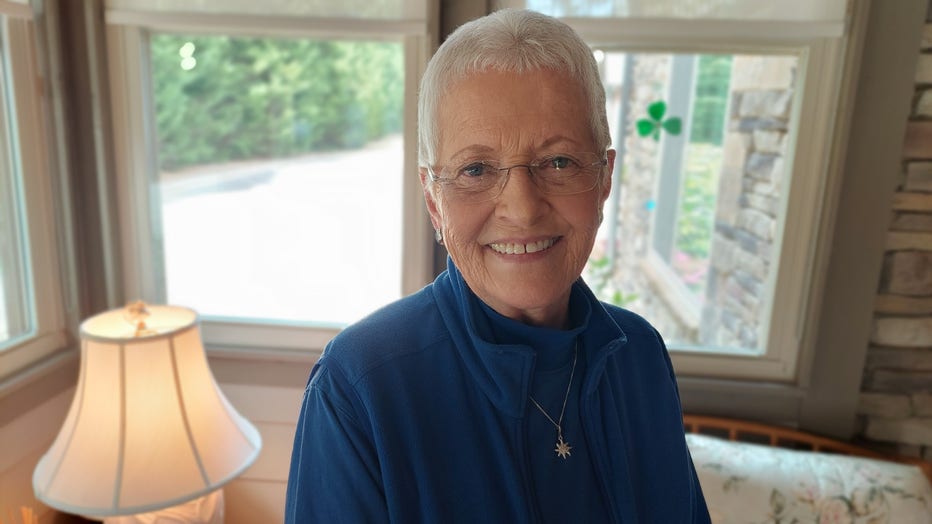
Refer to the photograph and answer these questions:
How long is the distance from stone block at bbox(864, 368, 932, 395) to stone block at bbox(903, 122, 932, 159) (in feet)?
2.05

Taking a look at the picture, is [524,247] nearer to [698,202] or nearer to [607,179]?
[607,179]

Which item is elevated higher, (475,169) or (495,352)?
(475,169)

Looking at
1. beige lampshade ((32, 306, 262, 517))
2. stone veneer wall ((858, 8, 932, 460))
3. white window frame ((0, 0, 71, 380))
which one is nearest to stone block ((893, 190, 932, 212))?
stone veneer wall ((858, 8, 932, 460))

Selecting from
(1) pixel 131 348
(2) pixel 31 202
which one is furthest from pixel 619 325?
(2) pixel 31 202

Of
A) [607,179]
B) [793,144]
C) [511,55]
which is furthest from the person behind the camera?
[793,144]

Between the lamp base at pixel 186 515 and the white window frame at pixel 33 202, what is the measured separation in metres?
0.49

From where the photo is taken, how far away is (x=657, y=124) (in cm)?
184

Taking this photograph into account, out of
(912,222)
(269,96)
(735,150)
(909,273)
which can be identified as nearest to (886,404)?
(909,273)

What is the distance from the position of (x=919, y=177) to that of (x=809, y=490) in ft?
2.92

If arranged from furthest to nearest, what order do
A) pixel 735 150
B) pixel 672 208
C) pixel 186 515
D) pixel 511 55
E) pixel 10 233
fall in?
pixel 672 208, pixel 735 150, pixel 10 233, pixel 186 515, pixel 511 55

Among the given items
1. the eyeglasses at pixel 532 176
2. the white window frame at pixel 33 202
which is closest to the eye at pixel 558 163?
the eyeglasses at pixel 532 176

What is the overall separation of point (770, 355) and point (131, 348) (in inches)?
68.3

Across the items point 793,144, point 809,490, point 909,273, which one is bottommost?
point 809,490

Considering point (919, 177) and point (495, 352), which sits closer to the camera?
point (495, 352)
